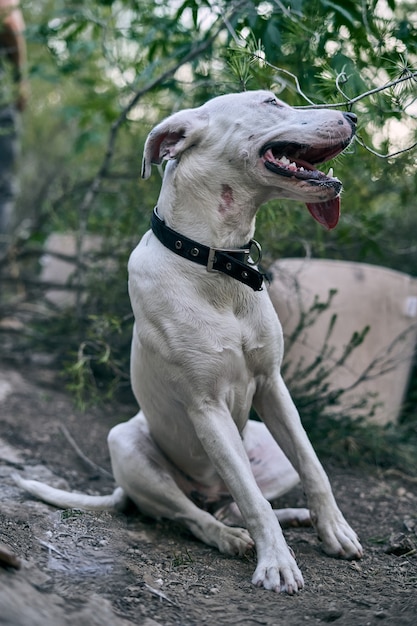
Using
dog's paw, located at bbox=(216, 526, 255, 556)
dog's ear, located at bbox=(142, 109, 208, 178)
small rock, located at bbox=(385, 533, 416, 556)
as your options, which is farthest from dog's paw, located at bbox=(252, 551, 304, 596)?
dog's ear, located at bbox=(142, 109, 208, 178)

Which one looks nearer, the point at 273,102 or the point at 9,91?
the point at 273,102

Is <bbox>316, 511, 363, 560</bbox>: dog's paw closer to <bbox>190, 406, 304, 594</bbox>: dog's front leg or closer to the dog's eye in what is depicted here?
<bbox>190, 406, 304, 594</bbox>: dog's front leg

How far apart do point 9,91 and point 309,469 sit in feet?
15.6

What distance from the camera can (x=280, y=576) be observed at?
2.43 metres

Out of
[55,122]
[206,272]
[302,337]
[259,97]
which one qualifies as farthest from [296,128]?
[55,122]

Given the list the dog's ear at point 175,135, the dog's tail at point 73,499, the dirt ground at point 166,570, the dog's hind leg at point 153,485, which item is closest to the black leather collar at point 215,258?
the dog's ear at point 175,135

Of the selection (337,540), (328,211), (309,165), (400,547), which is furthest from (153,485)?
(309,165)

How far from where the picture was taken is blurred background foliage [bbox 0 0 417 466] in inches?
135

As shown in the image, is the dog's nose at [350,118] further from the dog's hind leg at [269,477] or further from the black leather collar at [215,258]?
the dog's hind leg at [269,477]

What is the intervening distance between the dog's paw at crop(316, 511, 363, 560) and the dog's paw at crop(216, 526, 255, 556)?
0.85 feet

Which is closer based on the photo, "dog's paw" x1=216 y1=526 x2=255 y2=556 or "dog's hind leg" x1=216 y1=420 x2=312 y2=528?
"dog's paw" x1=216 y1=526 x2=255 y2=556

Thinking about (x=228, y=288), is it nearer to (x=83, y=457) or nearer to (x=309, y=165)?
(x=309, y=165)

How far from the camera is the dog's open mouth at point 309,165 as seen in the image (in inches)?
103

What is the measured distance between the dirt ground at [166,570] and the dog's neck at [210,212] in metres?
1.13
